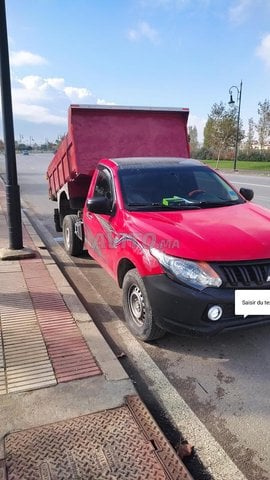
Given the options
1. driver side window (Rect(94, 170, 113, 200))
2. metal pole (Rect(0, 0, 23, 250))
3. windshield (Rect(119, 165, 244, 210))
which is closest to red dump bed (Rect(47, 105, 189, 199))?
metal pole (Rect(0, 0, 23, 250))

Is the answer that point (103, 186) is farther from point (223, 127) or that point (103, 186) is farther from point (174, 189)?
point (223, 127)

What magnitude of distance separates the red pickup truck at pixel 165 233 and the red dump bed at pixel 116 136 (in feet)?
0.06

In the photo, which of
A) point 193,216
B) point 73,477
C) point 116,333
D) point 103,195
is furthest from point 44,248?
point 73,477

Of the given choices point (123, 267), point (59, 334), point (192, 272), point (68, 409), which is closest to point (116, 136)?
point (123, 267)

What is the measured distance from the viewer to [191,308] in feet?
11.2

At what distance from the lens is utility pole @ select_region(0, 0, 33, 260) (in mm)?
6129

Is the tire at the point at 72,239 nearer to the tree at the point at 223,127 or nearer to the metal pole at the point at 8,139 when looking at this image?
the metal pole at the point at 8,139

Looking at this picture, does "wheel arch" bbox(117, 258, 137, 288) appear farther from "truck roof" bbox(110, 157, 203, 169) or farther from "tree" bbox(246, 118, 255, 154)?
"tree" bbox(246, 118, 255, 154)

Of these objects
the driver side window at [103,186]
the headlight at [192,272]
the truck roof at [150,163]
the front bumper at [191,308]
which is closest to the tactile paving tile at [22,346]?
the front bumper at [191,308]

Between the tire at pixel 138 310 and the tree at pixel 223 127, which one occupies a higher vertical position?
Answer: the tree at pixel 223 127

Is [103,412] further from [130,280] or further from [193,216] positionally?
[193,216]

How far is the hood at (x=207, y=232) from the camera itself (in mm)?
3443

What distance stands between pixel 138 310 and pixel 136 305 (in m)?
0.06

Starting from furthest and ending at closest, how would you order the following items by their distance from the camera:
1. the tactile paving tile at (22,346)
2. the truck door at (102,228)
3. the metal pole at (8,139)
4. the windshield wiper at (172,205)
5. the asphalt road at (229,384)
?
the metal pole at (8,139) < the truck door at (102,228) < the windshield wiper at (172,205) < the tactile paving tile at (22,346) < the asphalt road at (229,384)
